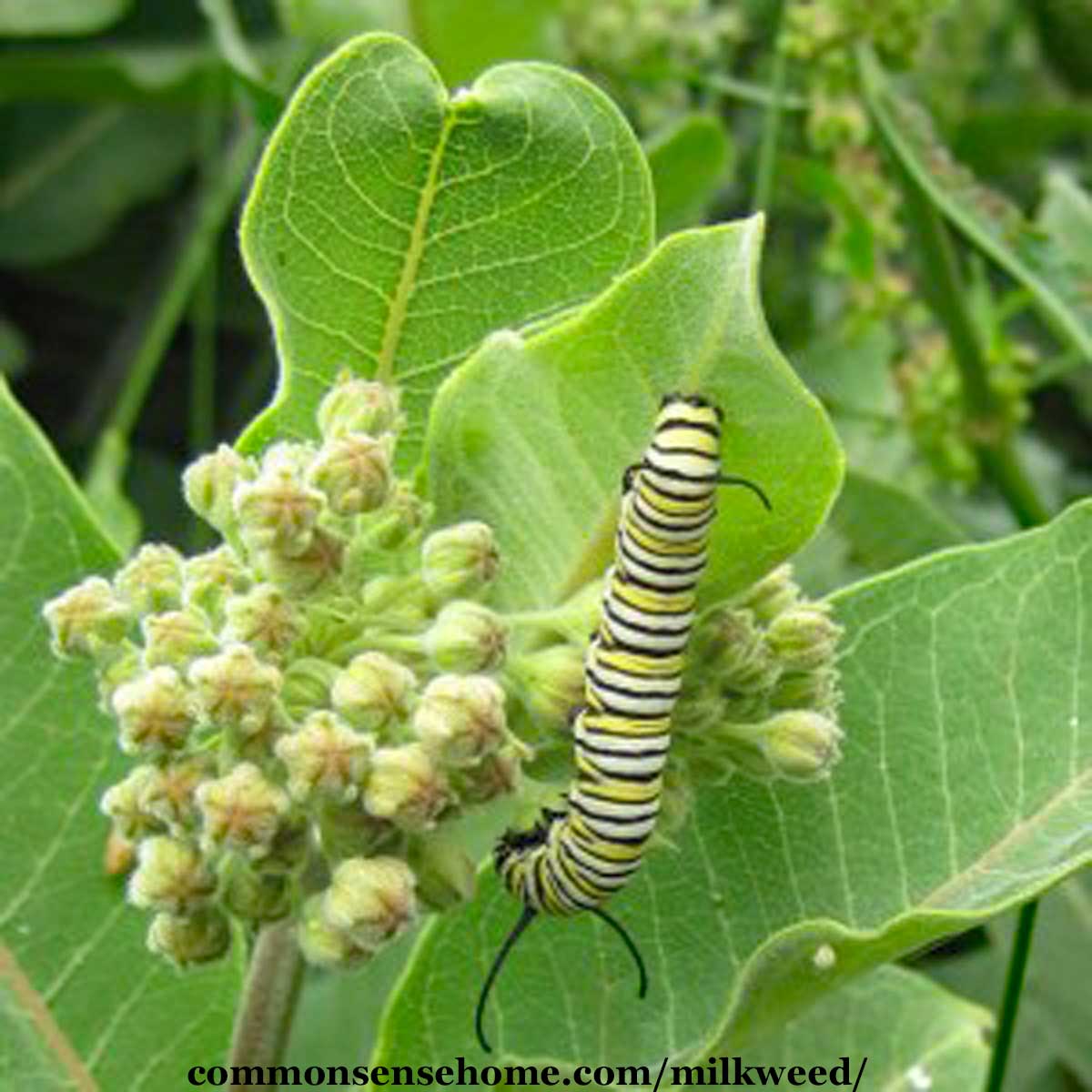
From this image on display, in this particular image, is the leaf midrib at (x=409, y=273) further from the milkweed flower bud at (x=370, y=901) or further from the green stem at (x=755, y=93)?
the green stem at (x=755, y=93)

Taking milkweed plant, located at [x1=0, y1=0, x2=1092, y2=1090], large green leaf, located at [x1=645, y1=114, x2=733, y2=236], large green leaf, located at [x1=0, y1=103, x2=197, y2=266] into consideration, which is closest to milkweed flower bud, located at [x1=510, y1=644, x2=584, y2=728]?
milkweed plant, located at [x1=0, y1=0, x2=1092, y2=1090]

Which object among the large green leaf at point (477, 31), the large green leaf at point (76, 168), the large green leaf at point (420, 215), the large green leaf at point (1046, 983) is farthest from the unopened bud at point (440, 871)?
the large green leaf at point (76, 168)

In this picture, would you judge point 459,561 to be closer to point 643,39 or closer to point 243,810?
point 243,810

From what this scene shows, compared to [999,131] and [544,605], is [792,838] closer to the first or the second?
[544,605]

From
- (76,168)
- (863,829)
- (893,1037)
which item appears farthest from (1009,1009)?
(76,168)

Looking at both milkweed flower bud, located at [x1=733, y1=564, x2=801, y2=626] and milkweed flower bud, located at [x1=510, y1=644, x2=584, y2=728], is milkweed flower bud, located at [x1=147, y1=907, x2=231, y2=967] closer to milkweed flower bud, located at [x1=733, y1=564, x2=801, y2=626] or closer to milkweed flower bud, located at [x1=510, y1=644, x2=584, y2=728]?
milkweed flower bud, located at [x1=510, y1=644, x2=584, y2=728]

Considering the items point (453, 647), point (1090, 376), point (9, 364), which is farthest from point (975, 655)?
point (9, 364)
